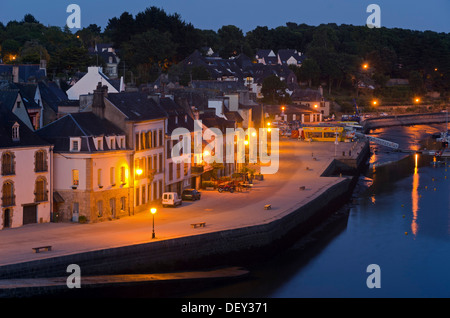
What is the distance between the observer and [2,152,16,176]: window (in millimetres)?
43625

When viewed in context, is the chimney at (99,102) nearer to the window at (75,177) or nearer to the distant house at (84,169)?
the distant house at (84,169)

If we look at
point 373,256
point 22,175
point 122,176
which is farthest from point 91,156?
point 373,256

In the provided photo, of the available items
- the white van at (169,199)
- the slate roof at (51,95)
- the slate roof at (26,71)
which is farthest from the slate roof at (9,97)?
the slate roof at (26,71)

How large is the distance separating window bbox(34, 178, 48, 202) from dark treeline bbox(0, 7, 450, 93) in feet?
166

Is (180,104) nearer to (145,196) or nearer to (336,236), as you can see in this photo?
(145,196)

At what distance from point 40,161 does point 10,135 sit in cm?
227

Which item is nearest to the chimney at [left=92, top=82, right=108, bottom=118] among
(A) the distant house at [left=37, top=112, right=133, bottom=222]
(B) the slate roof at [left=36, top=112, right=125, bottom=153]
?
(B) the slate roof at [left=36, top=112, right=125, bottom=153]

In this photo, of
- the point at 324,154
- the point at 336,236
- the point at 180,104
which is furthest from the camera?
the point at 324,154

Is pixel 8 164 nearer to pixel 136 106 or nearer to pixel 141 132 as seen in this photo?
pixel 141 132

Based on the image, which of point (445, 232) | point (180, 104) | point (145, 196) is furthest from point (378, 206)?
point (145, 196)

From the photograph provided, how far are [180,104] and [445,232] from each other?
21.0 meters

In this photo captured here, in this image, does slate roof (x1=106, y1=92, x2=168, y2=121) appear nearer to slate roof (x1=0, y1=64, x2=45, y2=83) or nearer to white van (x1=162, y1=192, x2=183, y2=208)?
white van (x1=162, y1=192, x2=183, y2=208)
